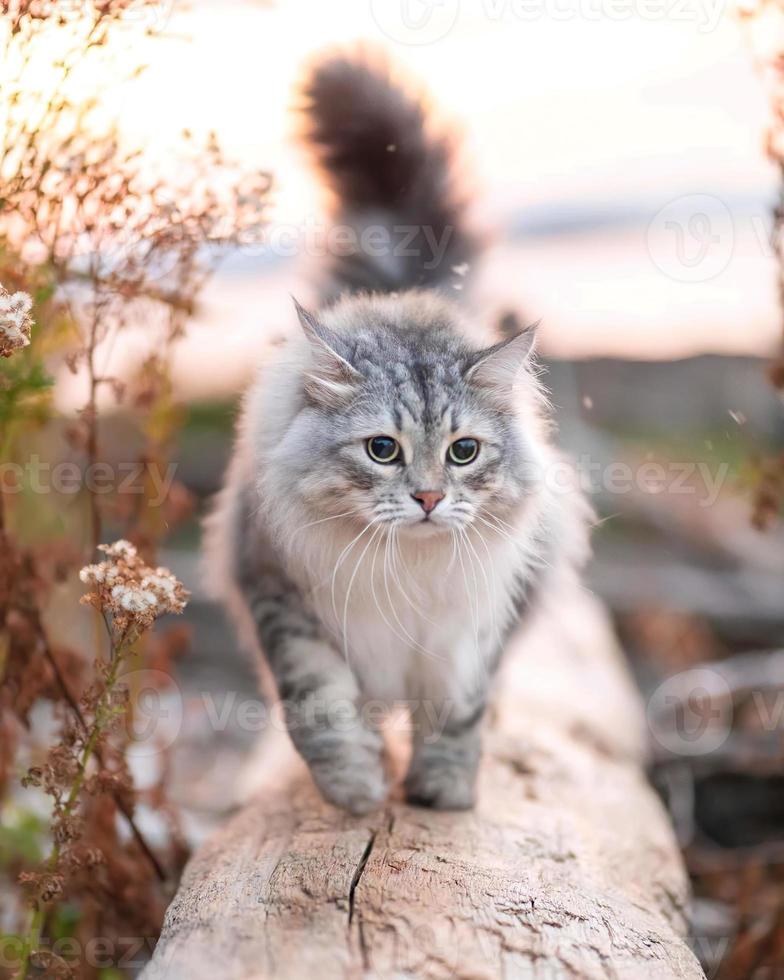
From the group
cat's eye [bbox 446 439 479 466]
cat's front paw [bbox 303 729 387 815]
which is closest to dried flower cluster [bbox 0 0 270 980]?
cat's front paw [bbox 303 729 387 815]

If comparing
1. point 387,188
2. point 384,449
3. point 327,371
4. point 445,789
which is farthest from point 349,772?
point 387,188

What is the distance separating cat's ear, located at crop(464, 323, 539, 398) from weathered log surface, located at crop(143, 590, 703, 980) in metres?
0.82

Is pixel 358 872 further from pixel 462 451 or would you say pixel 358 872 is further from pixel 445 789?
pixel 462 451

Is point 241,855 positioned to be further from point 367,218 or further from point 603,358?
point 603,358

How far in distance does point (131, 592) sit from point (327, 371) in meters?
0.65

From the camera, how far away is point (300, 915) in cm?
161

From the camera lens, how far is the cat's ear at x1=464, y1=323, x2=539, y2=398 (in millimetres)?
1993

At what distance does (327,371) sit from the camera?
2.02 metres

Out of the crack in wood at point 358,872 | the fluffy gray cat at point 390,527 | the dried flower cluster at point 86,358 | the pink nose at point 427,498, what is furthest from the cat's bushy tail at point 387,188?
the crack in wood at point 358,872

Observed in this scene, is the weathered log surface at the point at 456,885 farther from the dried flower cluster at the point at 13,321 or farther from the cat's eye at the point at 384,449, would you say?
the dried flower cluster at the point at 13,321

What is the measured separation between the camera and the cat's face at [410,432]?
1930mm

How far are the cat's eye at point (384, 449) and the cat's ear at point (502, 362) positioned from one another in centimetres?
23

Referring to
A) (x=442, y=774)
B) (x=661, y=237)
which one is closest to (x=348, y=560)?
(x=442, y=774)

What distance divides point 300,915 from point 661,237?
8.25 feet
